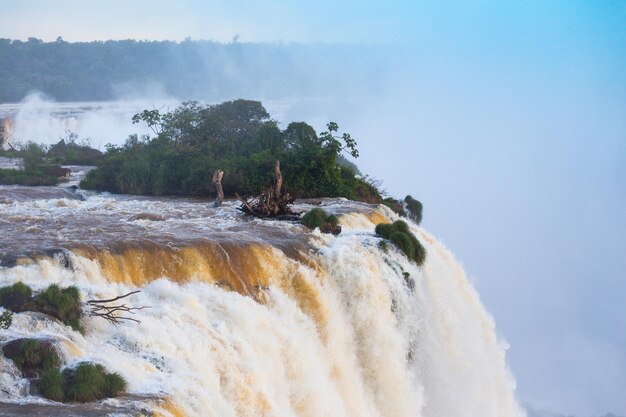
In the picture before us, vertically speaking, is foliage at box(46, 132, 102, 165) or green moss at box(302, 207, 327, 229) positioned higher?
foliage at box(46, 132, 102, 165)

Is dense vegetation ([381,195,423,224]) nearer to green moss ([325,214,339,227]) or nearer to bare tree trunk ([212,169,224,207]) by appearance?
bare tree trunk ([212,169,224,207])

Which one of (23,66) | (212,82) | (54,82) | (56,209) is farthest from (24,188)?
(212,82)

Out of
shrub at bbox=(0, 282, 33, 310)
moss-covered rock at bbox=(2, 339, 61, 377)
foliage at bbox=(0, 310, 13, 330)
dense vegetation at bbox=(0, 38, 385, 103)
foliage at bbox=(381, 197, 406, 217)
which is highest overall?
dense vegetation at bbox=(0, 38, 385, 103)

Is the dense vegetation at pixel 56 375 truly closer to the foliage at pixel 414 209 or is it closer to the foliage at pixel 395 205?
the foliage at pixel 395 205

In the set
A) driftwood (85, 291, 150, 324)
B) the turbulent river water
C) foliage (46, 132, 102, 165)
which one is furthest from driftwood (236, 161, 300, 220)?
foliage (46, 132, 102, 165)

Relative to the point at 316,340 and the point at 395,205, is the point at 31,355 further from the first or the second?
the point at 395,205

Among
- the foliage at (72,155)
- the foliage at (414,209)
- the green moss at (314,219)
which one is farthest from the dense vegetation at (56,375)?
the foliage at (72,155)
